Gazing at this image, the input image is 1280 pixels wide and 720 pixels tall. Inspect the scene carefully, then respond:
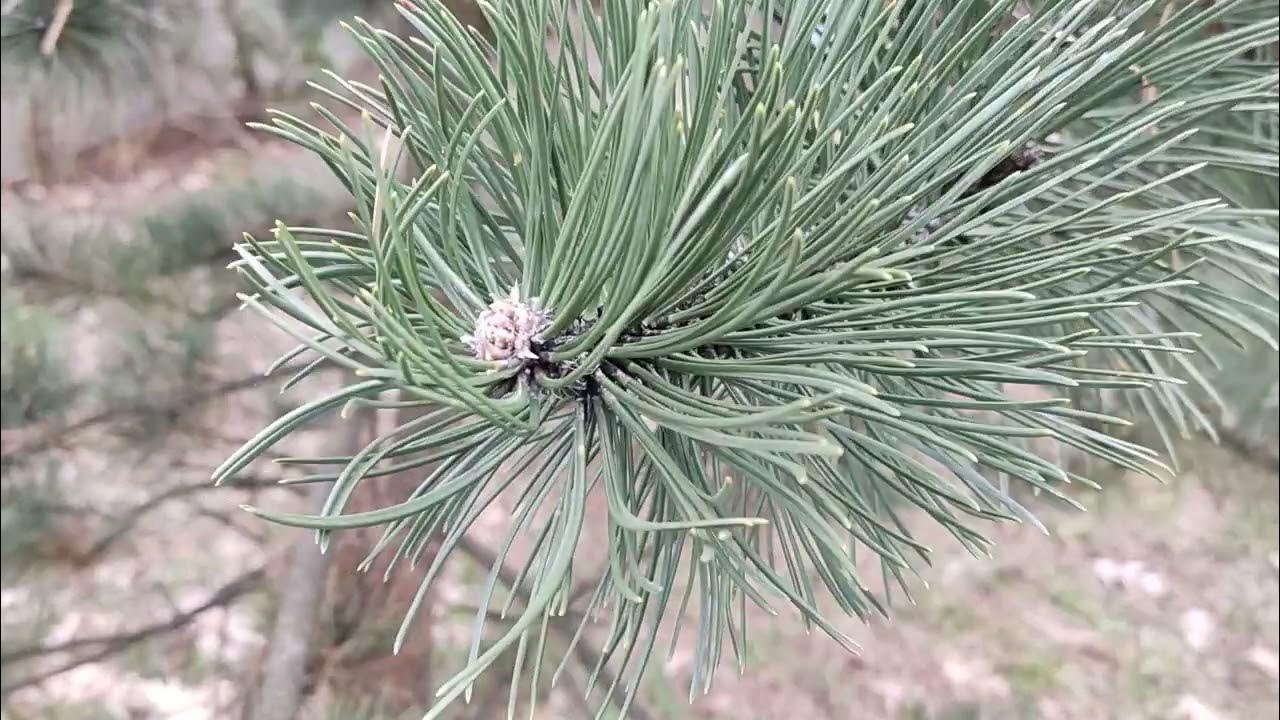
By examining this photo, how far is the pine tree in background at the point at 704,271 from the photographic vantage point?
0.69 ft

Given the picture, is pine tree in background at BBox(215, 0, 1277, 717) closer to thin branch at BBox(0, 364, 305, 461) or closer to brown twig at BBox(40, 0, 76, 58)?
brown twig at BBox(40, 0, 76, 58)

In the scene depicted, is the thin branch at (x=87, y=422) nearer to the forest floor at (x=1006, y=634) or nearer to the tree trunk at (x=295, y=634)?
the tree trunk at (x=295, y=634)

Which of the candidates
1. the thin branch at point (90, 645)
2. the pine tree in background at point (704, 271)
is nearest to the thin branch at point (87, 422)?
the thin branch at point (90, 645)

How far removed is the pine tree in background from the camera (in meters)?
0.21

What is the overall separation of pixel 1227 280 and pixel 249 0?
113 centimetres

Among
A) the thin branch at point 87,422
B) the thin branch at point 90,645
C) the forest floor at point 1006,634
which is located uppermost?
the thin branch at point 87,422

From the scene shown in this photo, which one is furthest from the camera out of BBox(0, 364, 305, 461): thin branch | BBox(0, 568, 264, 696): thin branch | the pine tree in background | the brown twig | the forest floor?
the forest floor

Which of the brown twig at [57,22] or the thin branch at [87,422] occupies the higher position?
the brown twig at [57,22]

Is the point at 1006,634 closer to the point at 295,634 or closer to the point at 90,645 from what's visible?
the point at 295,634

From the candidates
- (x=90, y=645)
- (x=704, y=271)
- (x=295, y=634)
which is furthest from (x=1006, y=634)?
(x=704, y=271)

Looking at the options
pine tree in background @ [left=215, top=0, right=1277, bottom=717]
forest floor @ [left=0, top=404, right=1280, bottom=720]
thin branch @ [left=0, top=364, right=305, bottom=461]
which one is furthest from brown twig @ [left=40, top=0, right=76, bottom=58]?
forest floor @ [left=0, top=404, right=1280, bottom=720]

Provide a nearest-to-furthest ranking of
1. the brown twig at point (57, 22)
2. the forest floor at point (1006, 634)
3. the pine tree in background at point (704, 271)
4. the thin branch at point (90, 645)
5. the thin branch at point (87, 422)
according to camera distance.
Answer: the pine tree in background at point (704, 271) < the brown twig at point (57, 22) < the thin branch at point (90, 645) < the thin branch at point (87, 422) < the forest floor at point (1006, 634)

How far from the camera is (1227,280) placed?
2.44 ft

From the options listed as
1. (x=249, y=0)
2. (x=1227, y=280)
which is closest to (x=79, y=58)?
(x=249, y=0)
